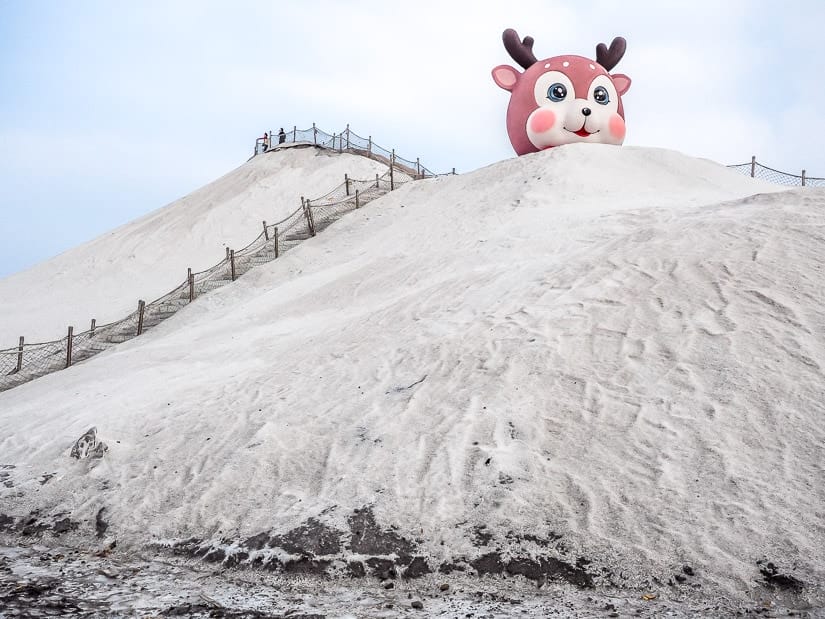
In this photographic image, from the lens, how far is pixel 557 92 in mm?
17000

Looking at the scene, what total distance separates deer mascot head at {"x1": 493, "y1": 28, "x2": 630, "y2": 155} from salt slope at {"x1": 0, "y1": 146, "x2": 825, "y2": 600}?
726cm

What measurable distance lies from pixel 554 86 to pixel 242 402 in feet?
41.8

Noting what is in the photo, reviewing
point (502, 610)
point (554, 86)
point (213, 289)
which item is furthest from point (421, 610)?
point (554, 86)

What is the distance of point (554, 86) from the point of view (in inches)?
666

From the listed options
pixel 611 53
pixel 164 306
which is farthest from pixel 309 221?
pixel 611 53

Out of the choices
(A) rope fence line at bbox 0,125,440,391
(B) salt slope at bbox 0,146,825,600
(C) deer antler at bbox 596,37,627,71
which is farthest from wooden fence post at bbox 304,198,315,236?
(C) deer antler at bbox 596,37,627,71

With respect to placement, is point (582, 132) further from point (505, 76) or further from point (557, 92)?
point (505, 76)

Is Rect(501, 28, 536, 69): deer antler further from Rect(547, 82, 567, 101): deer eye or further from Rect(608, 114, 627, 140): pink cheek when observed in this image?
Rect(608, 114, 627, 140): pink cheek

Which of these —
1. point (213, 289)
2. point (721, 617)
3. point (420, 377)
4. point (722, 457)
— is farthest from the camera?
point (213, 289)

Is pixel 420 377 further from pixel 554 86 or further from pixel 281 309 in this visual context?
pixel 554 86

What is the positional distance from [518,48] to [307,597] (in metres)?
16.8

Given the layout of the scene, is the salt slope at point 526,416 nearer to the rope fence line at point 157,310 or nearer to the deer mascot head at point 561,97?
the rope fence line at point 157,310

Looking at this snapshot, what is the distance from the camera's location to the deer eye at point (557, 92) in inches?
666

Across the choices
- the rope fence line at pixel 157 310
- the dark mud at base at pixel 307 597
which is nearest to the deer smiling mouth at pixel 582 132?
the rope fence line at pixel 157 310
